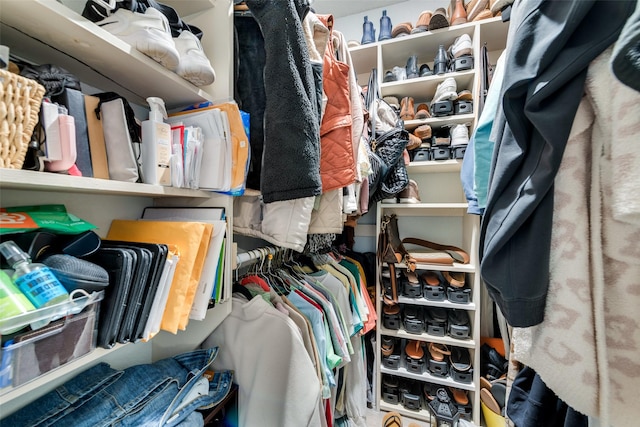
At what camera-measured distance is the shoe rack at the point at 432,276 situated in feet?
4.40

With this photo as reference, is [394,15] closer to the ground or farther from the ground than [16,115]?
farther from the ground

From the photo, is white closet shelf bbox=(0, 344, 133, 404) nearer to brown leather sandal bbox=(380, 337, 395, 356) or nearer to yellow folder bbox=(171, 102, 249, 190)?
yellow folder bbox=(171, 102, 249, 190)

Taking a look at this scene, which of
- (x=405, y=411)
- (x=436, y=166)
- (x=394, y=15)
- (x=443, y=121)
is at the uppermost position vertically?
(x=394, y=15)

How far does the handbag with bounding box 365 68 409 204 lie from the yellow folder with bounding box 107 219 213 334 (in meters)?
0.88

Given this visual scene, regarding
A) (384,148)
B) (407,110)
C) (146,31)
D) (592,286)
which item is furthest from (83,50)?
(407,110)

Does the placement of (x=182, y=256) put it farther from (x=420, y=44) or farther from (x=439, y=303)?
(x=420, y=44)

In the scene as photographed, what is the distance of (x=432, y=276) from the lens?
4.99ft

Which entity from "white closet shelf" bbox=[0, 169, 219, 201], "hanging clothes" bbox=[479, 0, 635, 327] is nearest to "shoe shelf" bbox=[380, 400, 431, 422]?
"hanging clothes" bbox=[479, 0, 635, 327]

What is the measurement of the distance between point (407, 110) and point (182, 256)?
1.47m

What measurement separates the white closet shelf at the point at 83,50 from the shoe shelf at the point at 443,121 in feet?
3.93

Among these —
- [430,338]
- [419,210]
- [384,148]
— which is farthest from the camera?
[419,210]

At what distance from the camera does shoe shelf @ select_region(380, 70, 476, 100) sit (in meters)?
1.34

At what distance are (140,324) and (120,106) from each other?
1.52ft

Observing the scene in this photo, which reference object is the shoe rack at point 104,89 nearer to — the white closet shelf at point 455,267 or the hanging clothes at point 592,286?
the hanging clothes at point 592,286
